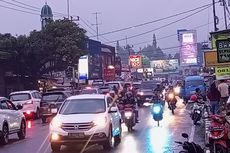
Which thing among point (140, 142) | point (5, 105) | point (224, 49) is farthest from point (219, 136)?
point (5, 105)

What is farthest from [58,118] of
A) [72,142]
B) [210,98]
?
[210,98]

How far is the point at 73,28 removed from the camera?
59.8 meters

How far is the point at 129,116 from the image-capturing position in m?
22.3

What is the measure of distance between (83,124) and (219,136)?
4557 mm

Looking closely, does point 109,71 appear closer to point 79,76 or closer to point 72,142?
point 79,76

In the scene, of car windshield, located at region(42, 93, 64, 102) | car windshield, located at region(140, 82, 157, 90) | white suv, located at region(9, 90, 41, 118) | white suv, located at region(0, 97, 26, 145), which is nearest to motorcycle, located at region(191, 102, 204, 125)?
white suv, located at region(0, 97, 26, 145)

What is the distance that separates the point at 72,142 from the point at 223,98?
11968 mm

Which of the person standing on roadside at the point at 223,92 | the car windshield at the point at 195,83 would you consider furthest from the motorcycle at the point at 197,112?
the car windshield at the point at 195,83

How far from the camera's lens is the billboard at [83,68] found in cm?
6266

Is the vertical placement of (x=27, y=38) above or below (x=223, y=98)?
above

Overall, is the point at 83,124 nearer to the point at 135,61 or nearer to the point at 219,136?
the point at 219,136

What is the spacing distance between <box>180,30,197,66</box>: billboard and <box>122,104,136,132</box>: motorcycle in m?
98.9

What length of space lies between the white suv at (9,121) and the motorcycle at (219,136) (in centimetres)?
909

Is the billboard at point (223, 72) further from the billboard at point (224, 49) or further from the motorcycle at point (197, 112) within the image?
the motorcycle at point (197, 112)
